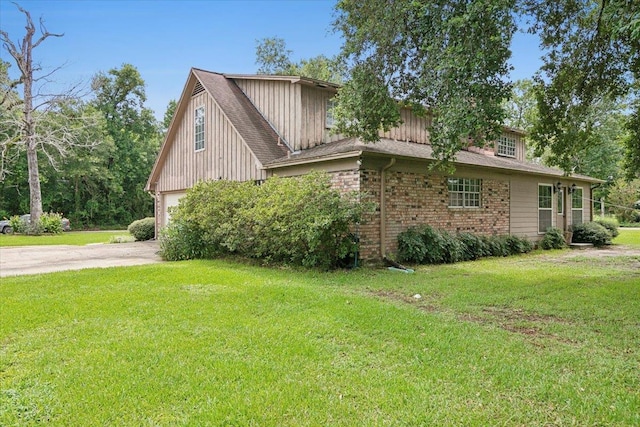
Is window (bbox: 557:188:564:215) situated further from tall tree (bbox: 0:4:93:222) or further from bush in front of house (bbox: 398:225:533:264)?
tall tree (bbox: 0:4:93:222)

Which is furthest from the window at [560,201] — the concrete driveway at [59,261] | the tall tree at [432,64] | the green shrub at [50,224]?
the green shrub at [50,224]

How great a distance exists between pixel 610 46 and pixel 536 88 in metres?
1.43

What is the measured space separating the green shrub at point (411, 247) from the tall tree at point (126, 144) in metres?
32.9

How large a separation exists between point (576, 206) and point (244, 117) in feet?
47.5

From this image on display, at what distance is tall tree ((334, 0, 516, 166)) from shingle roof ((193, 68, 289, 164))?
3.86m

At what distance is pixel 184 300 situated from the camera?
6.18 meters

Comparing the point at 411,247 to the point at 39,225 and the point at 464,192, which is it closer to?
the point at 464,192

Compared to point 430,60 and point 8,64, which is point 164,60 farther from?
point 8,64

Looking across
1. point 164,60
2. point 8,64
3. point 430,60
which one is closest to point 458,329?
point 430,60

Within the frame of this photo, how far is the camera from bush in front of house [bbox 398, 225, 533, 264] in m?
10.4

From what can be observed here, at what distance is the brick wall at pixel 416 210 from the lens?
9.93m

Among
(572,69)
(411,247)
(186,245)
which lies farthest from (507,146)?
(186,245)

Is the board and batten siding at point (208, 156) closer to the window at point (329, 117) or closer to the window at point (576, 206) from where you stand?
the window at point (329, 117)

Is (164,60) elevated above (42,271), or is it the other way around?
(164,60)
